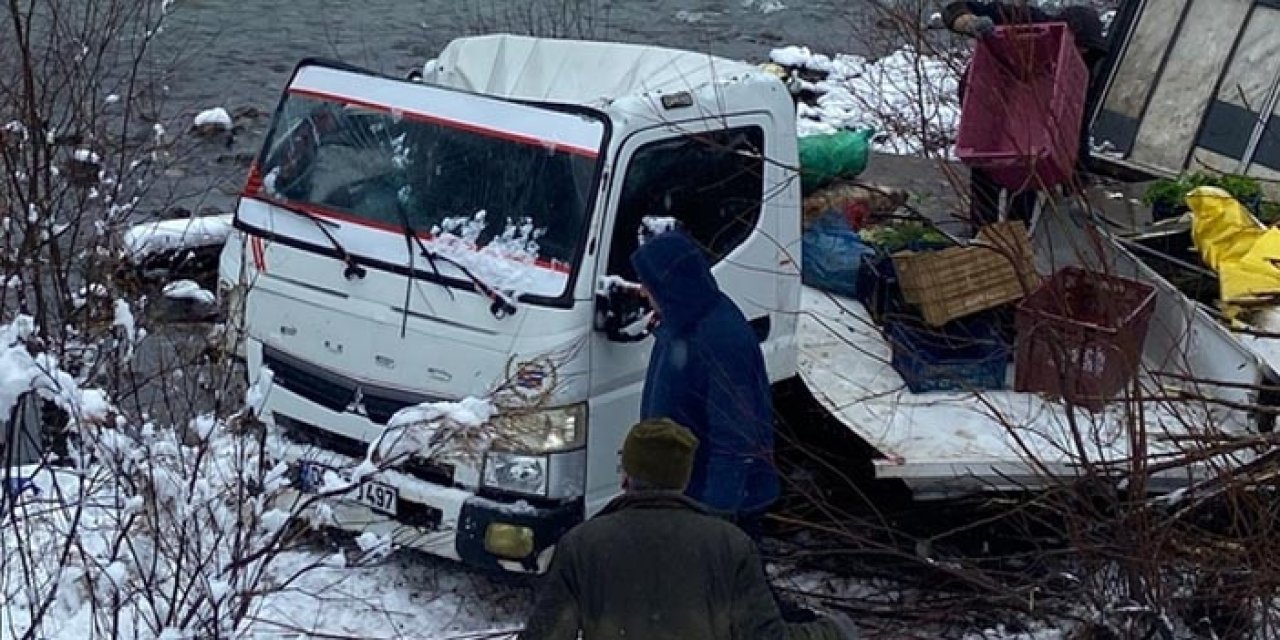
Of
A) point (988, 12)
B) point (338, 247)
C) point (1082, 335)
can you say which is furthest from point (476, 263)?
point (988, 12)

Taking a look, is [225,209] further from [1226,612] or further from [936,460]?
[1226,612]

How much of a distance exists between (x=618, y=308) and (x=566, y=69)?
55.0 inches

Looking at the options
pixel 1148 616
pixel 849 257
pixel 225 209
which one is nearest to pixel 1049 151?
pixel 849 257

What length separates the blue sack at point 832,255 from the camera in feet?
26.0

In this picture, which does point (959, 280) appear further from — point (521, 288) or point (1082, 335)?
point (521, 288)

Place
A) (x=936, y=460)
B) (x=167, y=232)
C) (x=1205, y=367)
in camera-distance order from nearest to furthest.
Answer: (x=936, y=460), (x=1205, y=367), (x=167, y=232)

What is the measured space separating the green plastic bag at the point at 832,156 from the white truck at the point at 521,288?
91 centimetres

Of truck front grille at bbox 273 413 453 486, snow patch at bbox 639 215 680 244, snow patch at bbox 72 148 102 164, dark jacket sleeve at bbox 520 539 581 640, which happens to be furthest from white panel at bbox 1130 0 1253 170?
dark jacket sleeve at bbox 520 539 581 640

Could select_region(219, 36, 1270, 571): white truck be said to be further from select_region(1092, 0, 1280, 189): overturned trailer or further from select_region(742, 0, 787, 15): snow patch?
select_region(742, 0, 787, 15): snow patch

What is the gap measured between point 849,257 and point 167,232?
447 centimetres

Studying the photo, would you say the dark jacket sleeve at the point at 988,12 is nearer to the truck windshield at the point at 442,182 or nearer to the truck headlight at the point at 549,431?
the truck windshield at the point at 442,182

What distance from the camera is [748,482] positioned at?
252 inches

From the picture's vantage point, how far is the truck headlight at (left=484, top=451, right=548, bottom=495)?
A: 21.1 ft

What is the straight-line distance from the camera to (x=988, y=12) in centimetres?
856
